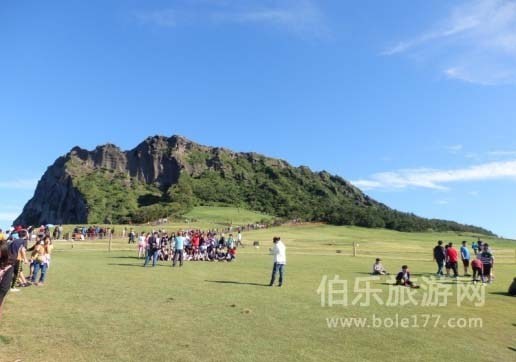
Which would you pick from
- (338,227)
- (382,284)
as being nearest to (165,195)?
(338,227)

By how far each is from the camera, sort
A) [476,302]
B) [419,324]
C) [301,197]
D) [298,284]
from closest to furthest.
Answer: [419,324]
[476,302]
[298,284]
[301,197]

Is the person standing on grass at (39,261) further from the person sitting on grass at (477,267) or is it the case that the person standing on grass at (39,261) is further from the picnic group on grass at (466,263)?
the person sitting on grass at (477,267)

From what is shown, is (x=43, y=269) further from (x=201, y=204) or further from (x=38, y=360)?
(x=201, y=204)

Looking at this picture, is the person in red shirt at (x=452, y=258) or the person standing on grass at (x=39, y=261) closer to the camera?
the person standing on grass at (x=39, y=261)

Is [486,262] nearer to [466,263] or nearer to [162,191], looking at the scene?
[466,263]

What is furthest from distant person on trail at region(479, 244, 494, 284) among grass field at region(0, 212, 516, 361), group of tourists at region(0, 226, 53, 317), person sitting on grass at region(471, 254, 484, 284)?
group of tourists at region(0, 226, 53, 317)

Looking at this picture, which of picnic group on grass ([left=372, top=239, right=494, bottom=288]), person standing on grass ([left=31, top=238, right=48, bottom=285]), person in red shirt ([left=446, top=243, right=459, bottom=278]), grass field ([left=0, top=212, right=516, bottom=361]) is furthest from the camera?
person in red shirt ([left=446, top=243, right=459, bottom=278])

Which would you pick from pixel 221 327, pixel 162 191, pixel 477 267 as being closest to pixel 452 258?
pixel 477 267

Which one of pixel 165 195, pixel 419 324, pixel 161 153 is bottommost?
pixel 419 324

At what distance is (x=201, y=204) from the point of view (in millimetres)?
156125

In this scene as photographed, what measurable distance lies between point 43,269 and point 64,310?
5284 mm

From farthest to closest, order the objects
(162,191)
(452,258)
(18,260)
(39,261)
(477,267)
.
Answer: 1. (162,191)
2. (452,258)
3. (477,267)
4. (39,261)
5. (18,260)

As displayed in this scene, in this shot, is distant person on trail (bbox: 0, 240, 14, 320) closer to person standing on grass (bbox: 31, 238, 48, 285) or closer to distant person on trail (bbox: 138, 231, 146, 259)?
person standing on grass (bbox: 31, 238, 48, 285)

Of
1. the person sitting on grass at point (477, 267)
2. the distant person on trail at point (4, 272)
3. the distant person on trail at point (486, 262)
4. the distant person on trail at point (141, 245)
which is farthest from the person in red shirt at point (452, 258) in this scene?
the distant person on trail at point (4, 272)
